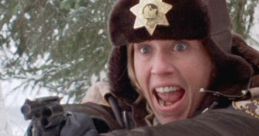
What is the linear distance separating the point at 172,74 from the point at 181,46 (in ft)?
0.36

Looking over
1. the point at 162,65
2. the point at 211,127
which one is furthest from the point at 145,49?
the point at 211,127

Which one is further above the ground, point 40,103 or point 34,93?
point 40,103

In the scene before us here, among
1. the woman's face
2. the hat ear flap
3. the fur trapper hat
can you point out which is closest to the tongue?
the woman's face

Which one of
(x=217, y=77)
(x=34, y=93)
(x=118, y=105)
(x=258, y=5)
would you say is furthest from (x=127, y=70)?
(x=34, y=93)

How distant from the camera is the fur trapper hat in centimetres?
249

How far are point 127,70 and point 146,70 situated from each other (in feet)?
0.53

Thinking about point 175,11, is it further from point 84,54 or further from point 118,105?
point 84,54

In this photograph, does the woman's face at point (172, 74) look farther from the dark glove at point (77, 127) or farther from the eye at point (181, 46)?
the dark glove at point (77, 127)

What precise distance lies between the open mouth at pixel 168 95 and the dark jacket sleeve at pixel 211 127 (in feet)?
1.06

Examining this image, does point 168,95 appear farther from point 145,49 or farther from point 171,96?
point 145,49

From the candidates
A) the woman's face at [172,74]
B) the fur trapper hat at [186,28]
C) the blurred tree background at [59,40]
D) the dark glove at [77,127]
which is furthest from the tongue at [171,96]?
the blurred tree background at [59,40]

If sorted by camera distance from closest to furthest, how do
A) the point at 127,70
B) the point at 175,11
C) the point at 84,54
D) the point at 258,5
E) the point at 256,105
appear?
the point at 256,105 < the point at 175,11 < the point at 127,70 < the point at 258,5 < the point at 84,54

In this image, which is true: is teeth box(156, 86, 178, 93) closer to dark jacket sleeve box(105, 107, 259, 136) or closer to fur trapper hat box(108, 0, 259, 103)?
fur trapper hat box(108, 0, 259, 103)

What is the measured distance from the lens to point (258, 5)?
5.19 meters
